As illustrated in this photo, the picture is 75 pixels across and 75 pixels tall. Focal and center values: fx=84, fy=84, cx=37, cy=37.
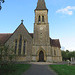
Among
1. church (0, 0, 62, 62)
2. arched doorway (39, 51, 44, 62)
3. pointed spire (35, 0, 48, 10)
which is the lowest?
arched doorway (39, 51, 44, 62)

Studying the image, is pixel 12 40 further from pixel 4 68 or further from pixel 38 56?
pixel 4 68

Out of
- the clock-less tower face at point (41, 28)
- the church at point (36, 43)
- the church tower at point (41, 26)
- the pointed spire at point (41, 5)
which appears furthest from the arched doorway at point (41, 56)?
the pointed spire at point (41, 5)

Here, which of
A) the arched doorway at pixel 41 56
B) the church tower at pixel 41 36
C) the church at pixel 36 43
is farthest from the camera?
the arched doorway at pixel 41 56

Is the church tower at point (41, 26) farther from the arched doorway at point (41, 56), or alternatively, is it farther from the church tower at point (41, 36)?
the arched doorway at point (41, 56)

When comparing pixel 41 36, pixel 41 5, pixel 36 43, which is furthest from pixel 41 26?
pixel 41 5

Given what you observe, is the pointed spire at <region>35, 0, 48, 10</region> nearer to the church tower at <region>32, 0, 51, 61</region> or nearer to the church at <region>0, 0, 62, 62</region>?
the church tower at <region>32, 0, 51, 61</region>

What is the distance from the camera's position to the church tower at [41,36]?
25.5 meters

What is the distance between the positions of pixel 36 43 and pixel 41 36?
290 centimetres

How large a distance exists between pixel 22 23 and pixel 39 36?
24.0 ft

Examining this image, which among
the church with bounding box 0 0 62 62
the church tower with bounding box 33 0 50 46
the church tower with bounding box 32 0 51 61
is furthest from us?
the church tower with bounding box 33 0 50 46

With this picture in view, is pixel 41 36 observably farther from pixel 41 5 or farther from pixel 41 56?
pixel 41 5

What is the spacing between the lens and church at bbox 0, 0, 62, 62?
25.3 meters

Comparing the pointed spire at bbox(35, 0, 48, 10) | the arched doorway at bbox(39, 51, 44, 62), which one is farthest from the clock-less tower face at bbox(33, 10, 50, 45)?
the arched doorway at bbox(39, 51, 44, 62)

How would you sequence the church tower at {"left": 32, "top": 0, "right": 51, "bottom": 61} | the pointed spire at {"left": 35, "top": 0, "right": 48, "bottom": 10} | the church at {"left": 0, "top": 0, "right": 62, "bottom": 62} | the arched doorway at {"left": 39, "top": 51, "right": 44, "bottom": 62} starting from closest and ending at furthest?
1. the church at {"left": 0, "top": 0, "right": 62, "bottom": 62}
2. the church tower at {"left": 32, "top": 0, "right": 51, "bottom": 61}
3. the arched doorway at {"left": 39, "top": 51, "right": 44, "bottom": 62}
4. the pointed spire at {"left": 35, "top": 0, "right": 48, "bottom": 10}
